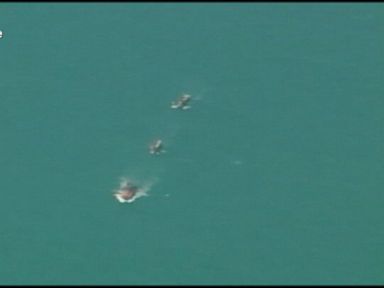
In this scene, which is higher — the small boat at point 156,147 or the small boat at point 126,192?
the small boat at point 156,147

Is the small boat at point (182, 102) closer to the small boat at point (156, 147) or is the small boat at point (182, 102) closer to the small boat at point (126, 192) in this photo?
the small boat at point (156, 147)

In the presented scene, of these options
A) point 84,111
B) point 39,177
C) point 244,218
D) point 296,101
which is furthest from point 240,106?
point 39,177

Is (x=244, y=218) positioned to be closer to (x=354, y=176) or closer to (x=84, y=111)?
(x=354, y=176)

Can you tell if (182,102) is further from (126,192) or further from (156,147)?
(126,192)

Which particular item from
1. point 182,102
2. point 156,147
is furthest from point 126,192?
point 182,102

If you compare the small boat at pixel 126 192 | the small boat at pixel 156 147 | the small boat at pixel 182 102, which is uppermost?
the small boat at pixel 182 102
